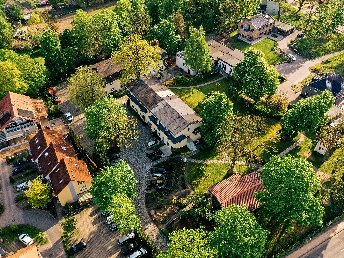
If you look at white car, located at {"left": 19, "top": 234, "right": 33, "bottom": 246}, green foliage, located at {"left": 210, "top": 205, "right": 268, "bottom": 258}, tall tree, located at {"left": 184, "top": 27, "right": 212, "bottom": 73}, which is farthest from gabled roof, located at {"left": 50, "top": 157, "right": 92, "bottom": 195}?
tall tree, located at {"left": 184, "top": 27, "right": 212, "bottom": 73}

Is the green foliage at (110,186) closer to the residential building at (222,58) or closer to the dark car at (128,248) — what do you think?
the dark car at (128,248)

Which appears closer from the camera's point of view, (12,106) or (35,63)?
(12,106)

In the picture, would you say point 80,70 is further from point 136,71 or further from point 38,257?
point 38,257

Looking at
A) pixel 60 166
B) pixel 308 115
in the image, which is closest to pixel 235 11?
pixel 308 115

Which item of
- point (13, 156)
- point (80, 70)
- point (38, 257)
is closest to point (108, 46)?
point (80, 70)

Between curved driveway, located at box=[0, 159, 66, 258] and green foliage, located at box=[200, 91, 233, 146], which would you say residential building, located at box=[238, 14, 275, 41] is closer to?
green foliage, located at box=[200, 91, 233, 146]

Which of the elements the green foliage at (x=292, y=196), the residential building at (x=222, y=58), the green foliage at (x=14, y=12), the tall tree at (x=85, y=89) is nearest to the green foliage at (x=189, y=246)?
the green foliage at (x=292, y=196)
